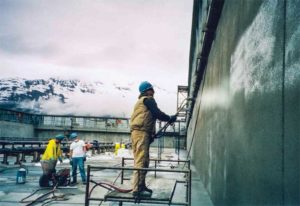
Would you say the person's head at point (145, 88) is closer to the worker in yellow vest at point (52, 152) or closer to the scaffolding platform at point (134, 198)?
the scaffolding platform at point (134, 198)

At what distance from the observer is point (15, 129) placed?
39.5 m

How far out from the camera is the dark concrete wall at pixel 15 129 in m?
35.8

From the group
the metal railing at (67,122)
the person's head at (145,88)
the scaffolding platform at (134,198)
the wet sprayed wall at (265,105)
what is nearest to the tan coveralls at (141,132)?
the person's head at (145,88)

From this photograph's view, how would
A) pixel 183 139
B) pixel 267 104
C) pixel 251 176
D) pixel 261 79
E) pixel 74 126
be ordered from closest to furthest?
pixel 267 104, pixel 261 79, pixel 251 176, pixel 183 139, pixel 74 126

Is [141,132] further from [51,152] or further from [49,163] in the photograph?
[51,152]

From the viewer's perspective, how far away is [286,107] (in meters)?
2.45

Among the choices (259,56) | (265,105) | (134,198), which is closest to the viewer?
(265,105)

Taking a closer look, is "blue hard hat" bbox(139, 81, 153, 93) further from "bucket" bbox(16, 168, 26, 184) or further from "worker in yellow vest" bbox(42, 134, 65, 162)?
"bucket" bbox(16, 168, 26, 184)

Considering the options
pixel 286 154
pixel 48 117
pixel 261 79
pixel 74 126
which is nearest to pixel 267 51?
pixel 261 79

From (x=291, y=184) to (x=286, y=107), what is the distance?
1.87 feet

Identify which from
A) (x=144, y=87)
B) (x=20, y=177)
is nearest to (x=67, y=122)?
(x=20, y=177)

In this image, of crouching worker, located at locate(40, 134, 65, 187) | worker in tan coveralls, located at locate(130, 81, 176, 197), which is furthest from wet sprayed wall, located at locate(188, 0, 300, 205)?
crouching worker, located at locate(40, 134, 65, 187)

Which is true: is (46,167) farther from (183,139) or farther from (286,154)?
(183,139)

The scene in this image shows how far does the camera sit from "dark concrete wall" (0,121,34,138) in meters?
35.8
